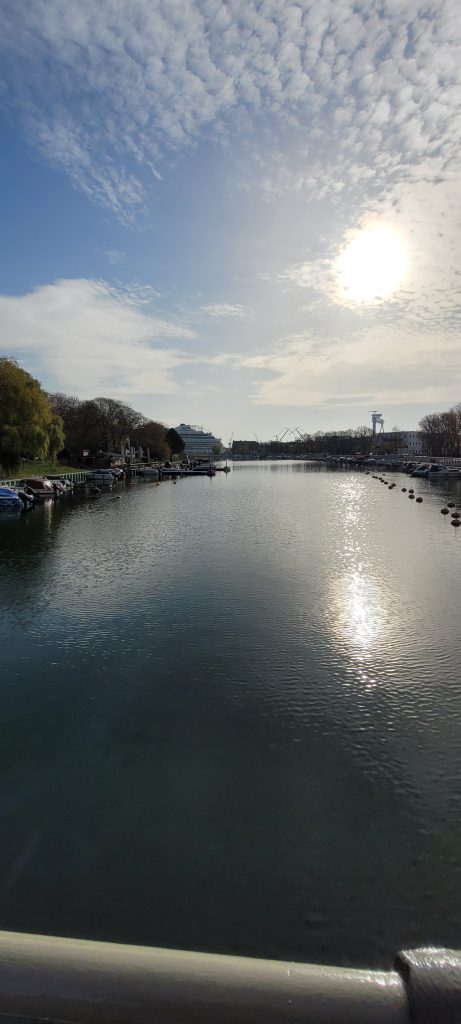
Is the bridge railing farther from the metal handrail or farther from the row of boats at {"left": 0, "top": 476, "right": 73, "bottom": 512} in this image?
the row of boats at {"left": 0, "top": 476, "right": 73, "bottom": 512}

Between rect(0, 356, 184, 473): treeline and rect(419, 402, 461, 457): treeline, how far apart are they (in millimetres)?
64040

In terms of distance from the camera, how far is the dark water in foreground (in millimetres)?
5746

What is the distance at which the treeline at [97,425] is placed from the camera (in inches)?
3482

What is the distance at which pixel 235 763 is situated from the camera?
331 inches

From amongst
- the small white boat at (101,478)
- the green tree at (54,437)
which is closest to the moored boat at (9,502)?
the green tree at (54,437)

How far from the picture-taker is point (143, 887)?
19.9 feet

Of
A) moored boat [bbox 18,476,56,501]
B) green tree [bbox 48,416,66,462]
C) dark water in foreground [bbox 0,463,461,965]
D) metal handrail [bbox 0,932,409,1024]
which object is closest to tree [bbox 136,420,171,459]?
green tree [bbox 48,416,66,462]

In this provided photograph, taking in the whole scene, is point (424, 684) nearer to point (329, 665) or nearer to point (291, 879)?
point (329, 665)

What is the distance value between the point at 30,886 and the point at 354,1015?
181 inches

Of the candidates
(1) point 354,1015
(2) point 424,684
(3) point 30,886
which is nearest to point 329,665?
(2) point 424,684

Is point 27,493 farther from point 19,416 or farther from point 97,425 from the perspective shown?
point 97,425

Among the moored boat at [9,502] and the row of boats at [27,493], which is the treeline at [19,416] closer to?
the row of boats at [27,493]

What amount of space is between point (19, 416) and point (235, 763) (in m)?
42.3

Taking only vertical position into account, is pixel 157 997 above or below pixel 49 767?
above
